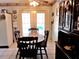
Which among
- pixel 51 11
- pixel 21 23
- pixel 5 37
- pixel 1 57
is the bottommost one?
pixel 1 57

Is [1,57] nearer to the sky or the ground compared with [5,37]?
nearer to the ground

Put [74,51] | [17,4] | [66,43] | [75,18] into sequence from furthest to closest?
[17,4]
[66,43]
[74,51]
[75,18]

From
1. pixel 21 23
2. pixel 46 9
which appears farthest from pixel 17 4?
pixel 46 9

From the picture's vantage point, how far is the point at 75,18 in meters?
2.05

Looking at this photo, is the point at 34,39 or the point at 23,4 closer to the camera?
the point at 34,39

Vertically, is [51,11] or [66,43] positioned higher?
[51,11]

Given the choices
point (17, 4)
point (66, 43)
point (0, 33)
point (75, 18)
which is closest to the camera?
point (75, 18)

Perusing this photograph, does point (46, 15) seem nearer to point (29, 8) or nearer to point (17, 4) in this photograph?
point (29, 8)

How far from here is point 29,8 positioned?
315 inches

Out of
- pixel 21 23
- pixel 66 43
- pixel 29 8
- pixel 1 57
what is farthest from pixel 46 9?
pixel 66 43

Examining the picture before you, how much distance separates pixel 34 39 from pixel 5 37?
2871mm

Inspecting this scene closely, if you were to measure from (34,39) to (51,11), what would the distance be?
4.79 m

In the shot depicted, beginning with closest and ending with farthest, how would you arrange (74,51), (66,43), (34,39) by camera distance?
(74,51)
(66,43)
(34,39)

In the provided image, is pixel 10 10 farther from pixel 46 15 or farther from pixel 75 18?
pixel 75 18
